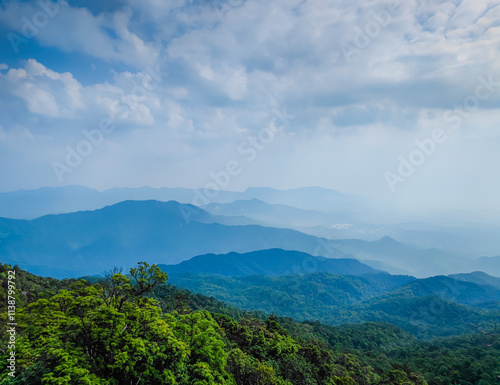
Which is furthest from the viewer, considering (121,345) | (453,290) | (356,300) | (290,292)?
(356,300)

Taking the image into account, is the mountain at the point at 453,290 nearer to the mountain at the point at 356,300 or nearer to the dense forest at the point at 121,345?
the mountain at the point at 356,300

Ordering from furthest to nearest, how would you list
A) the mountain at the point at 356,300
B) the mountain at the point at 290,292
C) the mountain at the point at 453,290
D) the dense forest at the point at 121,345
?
the mountain at the point at 453,290 → the mountain at the point at 290,292 → the mountain at the point at 356,300 → the dense forest at the point at 121,345

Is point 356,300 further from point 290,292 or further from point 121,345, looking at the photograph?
point 121,345

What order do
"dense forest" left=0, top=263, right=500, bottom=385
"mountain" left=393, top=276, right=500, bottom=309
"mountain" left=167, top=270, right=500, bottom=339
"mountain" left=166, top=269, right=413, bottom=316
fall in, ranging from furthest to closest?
"mountain" left=393, top=276, right=500, bottom=309
"mountain" left=166, top=269, right=413, bottom=316
"mountain" left=167, top=270, right=500, bottom=339
"dense forest" left=0, top=263, right=500, bottom=385

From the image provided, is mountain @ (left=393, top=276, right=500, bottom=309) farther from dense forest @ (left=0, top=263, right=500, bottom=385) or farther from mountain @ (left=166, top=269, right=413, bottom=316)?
dense forest @ (left=0, top=263, right=500, bottom=385)

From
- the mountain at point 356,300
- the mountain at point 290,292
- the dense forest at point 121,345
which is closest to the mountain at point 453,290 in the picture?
the mountain at point 356,300

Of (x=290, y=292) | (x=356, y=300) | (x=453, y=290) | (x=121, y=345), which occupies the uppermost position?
(x=121, y=345)

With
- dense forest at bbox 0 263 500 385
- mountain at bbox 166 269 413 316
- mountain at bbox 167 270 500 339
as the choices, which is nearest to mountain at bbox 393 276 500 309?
mountain at bbox 167 270 500 339

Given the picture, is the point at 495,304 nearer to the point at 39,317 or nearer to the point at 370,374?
the point at 370,374

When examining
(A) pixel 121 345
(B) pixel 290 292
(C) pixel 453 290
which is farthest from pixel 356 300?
(A) pixel 121 345

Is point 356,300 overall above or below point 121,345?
below

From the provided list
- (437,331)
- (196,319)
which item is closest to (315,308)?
(437,331)

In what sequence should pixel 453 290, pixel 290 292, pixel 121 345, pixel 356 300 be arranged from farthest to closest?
pixel 356 300
pixel 453 290
pixel 290 292
pixel 121 345
